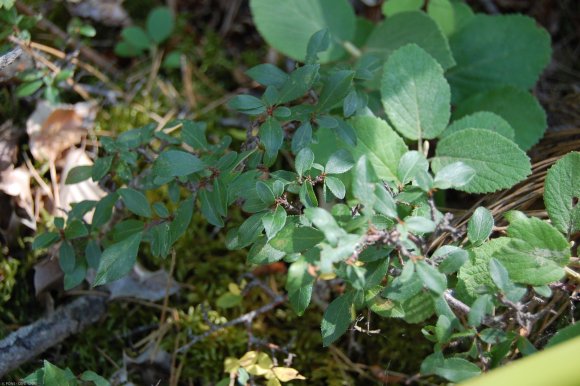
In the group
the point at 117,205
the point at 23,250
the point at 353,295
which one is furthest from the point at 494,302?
the point at 23,250

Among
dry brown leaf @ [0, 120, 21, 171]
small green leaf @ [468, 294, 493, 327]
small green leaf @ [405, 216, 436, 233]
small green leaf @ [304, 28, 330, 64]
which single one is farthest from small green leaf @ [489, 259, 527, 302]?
dry brown leaf @ [0, 120, 21, 171]

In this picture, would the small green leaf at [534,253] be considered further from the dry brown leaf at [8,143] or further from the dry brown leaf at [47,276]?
the dry brown leaf at [8,143]

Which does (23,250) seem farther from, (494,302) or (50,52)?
(494,302)

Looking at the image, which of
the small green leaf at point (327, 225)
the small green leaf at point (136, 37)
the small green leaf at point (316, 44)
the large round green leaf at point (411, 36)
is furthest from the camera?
the small green leaf at point (136, 37)

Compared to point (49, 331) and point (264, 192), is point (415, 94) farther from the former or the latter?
point (49, 331)

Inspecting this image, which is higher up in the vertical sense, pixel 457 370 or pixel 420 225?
pixel 420 225

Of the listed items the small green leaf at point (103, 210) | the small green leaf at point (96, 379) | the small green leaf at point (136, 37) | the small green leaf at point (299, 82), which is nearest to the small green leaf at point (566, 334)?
the small green leaf at point (299, 82)

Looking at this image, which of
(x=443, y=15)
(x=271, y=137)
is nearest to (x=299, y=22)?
(x=443, y=15)
